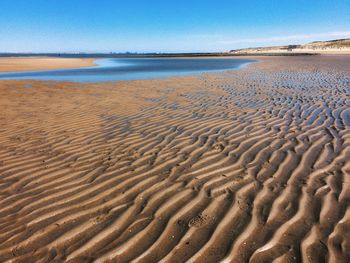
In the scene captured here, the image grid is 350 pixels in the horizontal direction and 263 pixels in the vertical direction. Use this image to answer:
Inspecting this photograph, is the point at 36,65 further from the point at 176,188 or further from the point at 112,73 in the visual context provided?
the point at 176,188

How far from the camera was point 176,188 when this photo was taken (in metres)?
3.67

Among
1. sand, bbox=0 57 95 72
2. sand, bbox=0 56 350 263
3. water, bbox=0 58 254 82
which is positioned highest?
sand, bbox=0 57 95 72

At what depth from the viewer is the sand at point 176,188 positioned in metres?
2.60

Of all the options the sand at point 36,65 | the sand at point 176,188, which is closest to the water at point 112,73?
the sand at point 36,65

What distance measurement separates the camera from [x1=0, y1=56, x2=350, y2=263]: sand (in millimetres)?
2602

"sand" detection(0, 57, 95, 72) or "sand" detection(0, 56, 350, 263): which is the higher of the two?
"sand" detection(0, 57, 95, 72)

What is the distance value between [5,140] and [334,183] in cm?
604

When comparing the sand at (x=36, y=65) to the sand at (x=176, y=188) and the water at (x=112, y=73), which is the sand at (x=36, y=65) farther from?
the sand at (x=176, y=188)

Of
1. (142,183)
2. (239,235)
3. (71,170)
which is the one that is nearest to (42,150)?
(71,170)

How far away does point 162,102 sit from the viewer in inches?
381

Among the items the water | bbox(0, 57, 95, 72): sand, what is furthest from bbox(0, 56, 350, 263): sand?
bbox(0, 57, 95, 72): sand

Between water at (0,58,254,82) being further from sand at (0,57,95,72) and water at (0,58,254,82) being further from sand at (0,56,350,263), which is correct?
sand at (0,56,350,263)

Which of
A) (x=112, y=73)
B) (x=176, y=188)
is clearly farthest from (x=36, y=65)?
(x=176, y=188)

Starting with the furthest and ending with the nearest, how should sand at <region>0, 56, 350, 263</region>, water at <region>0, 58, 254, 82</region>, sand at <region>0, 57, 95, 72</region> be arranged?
sand at <region>0, 57, 95, 72</region>, water at <region>0, 58, 254, 82</region>, sand at <region>0, 56, 350, 263</region>
